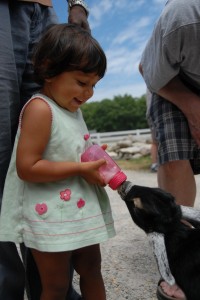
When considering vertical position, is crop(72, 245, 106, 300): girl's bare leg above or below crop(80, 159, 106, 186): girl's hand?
below

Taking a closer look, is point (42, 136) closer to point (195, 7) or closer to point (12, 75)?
point (12, 75)

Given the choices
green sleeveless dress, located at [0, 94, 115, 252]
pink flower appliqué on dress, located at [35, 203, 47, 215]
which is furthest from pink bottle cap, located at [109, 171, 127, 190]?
pink flower appliqué on dress, located at [35, 203, 47, 215]

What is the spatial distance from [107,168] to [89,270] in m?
0.46

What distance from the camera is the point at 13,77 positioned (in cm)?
157

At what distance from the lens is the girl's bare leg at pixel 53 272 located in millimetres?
1458

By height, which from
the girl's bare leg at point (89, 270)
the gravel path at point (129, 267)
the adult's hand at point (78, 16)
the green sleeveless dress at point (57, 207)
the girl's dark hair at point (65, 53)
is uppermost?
the adult's hand at point (78, 16)

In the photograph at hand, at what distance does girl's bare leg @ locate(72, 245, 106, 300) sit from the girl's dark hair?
28.5 inches

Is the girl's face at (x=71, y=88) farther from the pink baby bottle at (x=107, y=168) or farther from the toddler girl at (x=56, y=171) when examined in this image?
the pink baby bottle at (x=107, y=168)

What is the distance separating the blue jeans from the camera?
154 cm

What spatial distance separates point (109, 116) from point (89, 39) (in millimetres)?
37586

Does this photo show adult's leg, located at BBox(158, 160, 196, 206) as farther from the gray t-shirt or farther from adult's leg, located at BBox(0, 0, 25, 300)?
adult's leg, located at BBox(0, 0, 25, 300)

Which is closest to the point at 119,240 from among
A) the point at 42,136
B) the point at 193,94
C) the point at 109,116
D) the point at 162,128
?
the point at 162,128

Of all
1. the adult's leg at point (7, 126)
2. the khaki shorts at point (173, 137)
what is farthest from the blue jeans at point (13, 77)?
the khaki shorts at point (173, 137)

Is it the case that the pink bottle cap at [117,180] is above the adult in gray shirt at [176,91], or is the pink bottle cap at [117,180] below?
below
